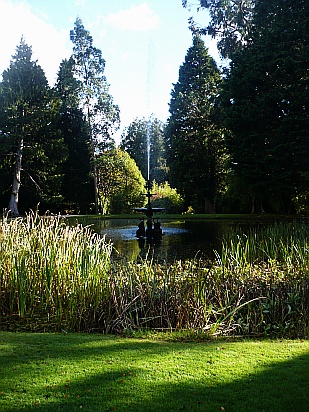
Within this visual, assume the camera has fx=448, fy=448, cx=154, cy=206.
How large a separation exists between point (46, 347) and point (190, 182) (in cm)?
1975

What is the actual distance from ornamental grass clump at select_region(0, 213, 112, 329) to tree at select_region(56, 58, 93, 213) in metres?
20.6

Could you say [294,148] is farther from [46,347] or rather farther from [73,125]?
[73,125]

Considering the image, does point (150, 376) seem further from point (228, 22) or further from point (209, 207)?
point (209, 207)

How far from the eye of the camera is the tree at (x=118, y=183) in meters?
23.7

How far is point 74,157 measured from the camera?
1013 inches

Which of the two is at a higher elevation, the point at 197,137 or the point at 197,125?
the point at 197,125

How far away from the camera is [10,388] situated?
229 cm

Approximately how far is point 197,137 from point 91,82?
7.00m

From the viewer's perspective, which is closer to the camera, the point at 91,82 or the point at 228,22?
the point at 228,22

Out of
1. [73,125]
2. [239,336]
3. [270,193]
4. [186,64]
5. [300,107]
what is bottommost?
[239,336]

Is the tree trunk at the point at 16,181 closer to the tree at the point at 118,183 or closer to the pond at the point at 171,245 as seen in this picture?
the tree at the point at 118,183

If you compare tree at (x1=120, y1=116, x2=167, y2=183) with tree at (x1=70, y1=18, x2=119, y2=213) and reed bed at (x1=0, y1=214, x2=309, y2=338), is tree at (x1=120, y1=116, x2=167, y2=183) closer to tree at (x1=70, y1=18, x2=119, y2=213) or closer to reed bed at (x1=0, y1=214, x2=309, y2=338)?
tree at (x1=70, y1=18, x2=119, y2=213)

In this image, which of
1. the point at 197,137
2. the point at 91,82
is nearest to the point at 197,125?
the point at 197,137

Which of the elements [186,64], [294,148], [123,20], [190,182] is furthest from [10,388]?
[186,64]
